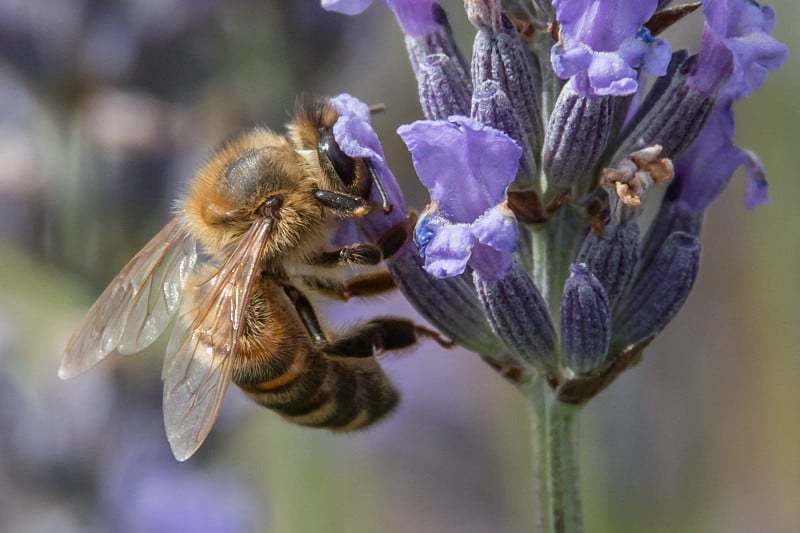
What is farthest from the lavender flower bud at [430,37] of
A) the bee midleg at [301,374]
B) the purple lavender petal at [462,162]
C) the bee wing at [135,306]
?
the bee wing at [135,306]

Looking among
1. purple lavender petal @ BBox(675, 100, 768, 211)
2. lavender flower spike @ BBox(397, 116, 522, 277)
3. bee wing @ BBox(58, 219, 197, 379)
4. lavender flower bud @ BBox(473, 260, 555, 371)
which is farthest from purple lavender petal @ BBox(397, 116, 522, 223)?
bee wing @ BBox(58, 219, 197, 379)

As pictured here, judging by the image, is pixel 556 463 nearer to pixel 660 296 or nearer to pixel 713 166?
pixel 660 296

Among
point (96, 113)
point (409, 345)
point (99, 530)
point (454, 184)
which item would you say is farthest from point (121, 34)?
point (454, 184)

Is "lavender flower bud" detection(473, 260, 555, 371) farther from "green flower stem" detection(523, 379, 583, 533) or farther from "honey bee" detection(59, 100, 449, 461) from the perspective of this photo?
"honey bee" detection(59, 100, 449, 461)

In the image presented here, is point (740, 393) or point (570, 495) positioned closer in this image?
point (570, 495)

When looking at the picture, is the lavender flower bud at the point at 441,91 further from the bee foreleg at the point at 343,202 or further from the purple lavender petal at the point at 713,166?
the purple lavender petal at the point at 713,166

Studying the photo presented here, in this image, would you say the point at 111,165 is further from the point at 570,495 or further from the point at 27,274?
the point at 570,495
